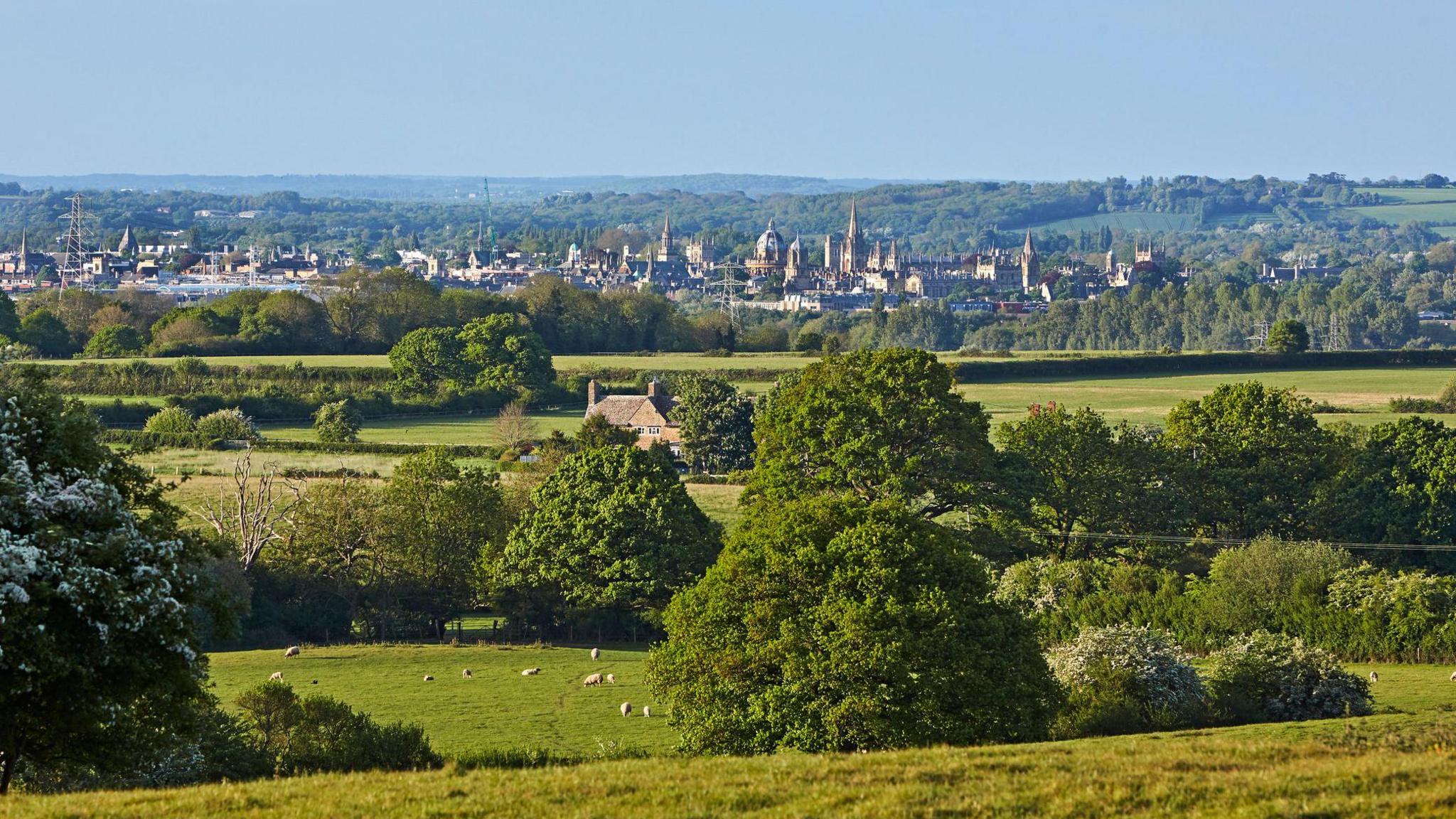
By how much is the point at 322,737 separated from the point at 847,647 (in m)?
7.44

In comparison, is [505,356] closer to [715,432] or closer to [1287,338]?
[715,432]

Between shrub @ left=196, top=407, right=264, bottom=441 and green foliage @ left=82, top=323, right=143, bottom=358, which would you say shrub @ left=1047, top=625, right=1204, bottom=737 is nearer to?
shrub @ left=196, top=407, right=264, bottom=441

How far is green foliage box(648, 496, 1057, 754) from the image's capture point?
25.1 metres

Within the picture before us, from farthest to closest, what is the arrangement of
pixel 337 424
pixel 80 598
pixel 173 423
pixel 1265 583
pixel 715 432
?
pixel 337 424, pixel 173 423, pixel 715 432, pixel 1265 583, pixel 80 598

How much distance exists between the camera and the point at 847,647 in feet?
84.2

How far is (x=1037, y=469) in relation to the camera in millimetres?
45844

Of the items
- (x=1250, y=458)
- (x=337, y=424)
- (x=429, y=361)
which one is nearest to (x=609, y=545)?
(x=1250, y=458)

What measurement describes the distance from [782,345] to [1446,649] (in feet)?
332

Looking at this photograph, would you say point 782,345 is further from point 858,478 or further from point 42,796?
point 42,796

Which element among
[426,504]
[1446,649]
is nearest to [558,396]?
[426,504]

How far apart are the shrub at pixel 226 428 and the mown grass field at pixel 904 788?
5543 centimetres

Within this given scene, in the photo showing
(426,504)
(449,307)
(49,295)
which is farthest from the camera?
(49,295)

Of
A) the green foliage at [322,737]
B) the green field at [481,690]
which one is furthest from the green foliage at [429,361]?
the green foliage at [322,737]

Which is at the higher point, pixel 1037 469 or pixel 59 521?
pixel 59 521
